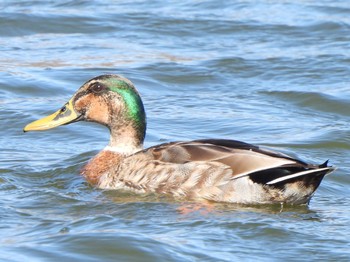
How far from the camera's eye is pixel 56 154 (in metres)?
11.4

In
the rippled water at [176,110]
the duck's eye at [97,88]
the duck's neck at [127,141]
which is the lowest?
the rippled water at [176,110]

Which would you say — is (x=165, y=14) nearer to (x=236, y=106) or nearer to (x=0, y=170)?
(x=236, y=106)

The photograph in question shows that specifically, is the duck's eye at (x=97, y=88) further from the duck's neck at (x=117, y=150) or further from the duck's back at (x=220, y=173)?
the duck's back at (x=220, y=173)

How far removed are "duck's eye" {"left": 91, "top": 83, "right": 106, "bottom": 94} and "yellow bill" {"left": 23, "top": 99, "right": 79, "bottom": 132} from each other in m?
0.26

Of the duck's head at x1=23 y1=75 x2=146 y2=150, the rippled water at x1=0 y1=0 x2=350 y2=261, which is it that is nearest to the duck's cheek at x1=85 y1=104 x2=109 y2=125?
the duck's head at x1=23 y1=75 x2=146 y2=150

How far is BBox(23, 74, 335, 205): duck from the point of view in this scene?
30.2ft

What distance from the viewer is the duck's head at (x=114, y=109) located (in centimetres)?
1034

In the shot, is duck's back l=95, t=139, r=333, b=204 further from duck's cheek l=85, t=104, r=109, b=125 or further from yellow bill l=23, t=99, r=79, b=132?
yellow bill l=23, t=99, r=79, b=132

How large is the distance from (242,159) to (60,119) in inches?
81.2

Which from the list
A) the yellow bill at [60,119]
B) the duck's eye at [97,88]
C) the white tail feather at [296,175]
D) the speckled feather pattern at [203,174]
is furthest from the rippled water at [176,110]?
the duck's eye at [97,88]

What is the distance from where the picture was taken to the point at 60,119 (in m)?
10.5

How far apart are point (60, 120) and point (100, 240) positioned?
2.29 meters

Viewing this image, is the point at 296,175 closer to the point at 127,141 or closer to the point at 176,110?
the point at 127,141

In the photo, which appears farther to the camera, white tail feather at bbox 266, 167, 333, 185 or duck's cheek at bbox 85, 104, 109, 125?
duck's cheek at bbox 85, 104, 109, 125
